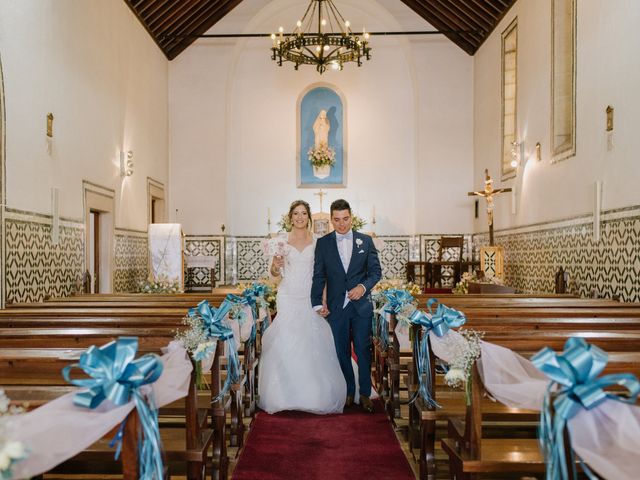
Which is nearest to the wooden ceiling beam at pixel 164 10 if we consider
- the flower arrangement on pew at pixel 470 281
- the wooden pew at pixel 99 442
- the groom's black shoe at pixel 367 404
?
the flower arrangement on pew at pixel 470 281

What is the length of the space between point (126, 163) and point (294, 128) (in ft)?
14.2

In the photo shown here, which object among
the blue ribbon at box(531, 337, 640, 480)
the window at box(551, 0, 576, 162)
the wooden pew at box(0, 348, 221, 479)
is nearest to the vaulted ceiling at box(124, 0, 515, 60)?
the window at box(551, 0, 576, 162)

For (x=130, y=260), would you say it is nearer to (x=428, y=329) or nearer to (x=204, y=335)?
(x=204, y=335)

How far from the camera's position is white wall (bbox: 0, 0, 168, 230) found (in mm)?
6223

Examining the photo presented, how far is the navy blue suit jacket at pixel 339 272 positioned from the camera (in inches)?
188

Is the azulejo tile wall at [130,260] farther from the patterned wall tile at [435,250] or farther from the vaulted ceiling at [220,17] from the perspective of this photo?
the patterned wall tile at [435,250]

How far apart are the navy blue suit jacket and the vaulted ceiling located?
7188 mm

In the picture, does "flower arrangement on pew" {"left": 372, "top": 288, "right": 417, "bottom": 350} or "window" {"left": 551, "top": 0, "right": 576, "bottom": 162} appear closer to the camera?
"flower arrangement on pew" {"left": 372, "top": 288, "right": 417, "bottom": 350}

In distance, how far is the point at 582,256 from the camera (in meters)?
7.22

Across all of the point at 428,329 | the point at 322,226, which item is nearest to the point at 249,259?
the point at 322,226

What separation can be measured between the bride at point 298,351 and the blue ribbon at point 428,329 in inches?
43.2

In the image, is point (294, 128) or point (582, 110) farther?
point (294, 128)

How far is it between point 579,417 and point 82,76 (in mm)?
7804

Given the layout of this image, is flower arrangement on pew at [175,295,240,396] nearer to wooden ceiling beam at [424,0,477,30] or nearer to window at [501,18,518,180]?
window at [501,18,518,180]
